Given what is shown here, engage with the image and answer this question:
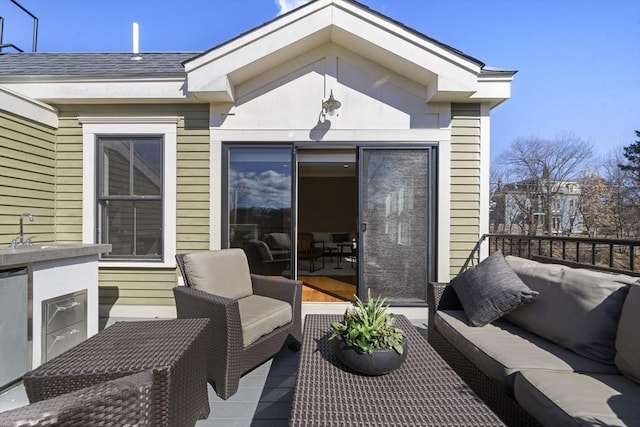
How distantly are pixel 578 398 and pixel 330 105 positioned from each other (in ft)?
10.6

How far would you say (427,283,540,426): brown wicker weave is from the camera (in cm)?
160

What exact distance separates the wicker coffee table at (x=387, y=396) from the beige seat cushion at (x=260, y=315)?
2.46 feet

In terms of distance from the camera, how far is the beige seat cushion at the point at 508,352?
1.69 meters

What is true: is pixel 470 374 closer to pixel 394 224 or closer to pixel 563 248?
pixel 563 248

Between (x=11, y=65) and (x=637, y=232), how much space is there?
1896 cm

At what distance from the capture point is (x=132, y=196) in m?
3.84

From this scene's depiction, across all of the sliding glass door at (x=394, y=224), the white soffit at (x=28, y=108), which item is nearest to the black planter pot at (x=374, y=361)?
the sliding glass door at (x=394, y=224)

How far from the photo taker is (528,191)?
1362 centimetres

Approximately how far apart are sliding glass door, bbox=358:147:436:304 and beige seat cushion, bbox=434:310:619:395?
132cm

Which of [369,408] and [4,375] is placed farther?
[4,375]

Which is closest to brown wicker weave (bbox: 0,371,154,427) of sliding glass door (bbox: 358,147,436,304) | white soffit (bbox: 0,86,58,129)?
sliding glass door (bbox: 358,147,436,304)

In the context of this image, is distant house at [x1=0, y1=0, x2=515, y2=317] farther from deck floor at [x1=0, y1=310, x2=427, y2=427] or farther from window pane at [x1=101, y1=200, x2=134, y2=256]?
deck floor at [x1=0, y1=310, x2=427, y2=427]

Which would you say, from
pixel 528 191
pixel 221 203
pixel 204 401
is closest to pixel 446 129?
pixel 221 203

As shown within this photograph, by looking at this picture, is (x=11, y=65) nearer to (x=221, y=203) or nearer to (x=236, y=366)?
(x=221, y=203)
